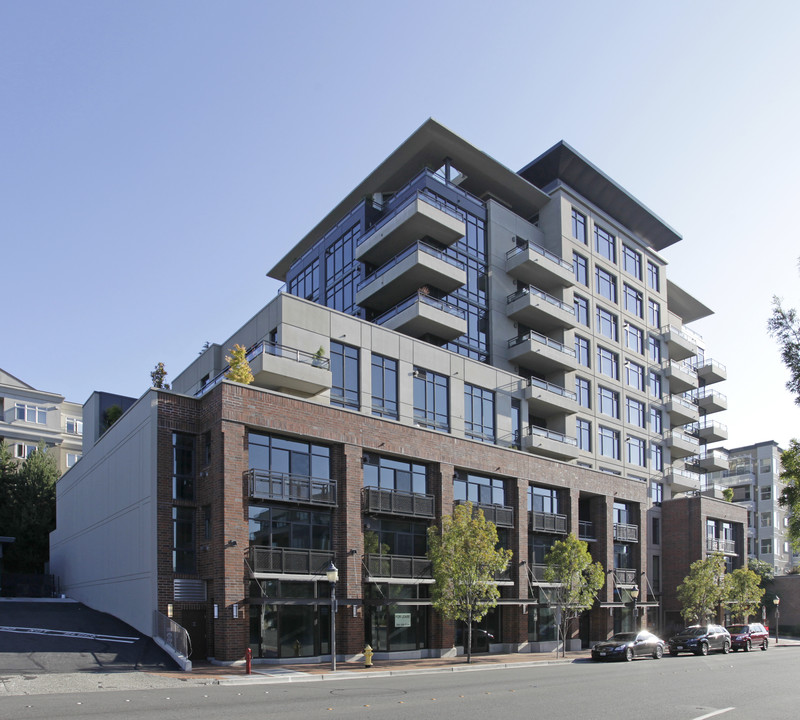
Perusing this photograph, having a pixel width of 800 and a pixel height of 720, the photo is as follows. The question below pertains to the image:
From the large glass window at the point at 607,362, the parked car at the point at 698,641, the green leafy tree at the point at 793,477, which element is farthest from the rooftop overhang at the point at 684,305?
the green leafy tree at the point at 793,477

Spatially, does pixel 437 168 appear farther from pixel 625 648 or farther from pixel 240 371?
pixel 625 648

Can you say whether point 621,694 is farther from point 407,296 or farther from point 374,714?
point 407,296

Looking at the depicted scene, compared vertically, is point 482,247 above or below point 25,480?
above

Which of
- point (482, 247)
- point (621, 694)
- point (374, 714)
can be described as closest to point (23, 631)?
point (374, 714)

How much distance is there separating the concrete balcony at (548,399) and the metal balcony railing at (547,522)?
21.8 feet

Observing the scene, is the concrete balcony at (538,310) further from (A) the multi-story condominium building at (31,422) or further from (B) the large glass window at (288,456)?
(A) the multi-story condominium building at (31,422)

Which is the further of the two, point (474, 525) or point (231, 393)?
point (474, 525)

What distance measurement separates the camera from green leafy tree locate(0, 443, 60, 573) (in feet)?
172

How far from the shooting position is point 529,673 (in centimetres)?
2697

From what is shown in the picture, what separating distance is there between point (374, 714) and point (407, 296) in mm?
32586

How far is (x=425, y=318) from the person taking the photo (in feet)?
136

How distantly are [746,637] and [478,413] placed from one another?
2005 cm

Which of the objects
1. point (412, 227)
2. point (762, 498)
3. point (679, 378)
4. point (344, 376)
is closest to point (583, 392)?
point (679, 378)

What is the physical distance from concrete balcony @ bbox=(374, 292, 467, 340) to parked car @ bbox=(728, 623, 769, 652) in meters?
23.0
